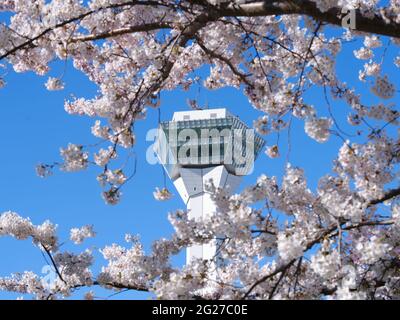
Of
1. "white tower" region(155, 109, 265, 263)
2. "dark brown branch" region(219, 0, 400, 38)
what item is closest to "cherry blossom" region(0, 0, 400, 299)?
"dark brown branch" region(219, 0, 400, 38)

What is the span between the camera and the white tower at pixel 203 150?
6275 cm

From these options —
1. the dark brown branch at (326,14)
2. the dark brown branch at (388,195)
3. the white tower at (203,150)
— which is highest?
the white tower at (203,150)

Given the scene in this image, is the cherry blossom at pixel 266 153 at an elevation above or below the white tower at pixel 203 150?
below

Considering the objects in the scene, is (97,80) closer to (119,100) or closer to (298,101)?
(119,100)

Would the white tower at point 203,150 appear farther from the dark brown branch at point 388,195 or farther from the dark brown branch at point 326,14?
the dark brown branch at point 326,14

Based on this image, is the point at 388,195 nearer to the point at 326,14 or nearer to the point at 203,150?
the point at 326,14

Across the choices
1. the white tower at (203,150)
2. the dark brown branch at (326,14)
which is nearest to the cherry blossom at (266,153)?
the dark brown branch at (326,14)

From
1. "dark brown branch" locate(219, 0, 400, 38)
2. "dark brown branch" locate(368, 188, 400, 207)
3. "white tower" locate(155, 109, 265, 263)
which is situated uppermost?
"white tower" locate(155, 109, 265, 263)

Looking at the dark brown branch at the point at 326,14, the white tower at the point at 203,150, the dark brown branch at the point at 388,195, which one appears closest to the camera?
the dark brown branch at the point at 326,14

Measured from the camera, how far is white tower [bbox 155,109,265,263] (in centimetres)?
6275

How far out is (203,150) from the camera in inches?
2707

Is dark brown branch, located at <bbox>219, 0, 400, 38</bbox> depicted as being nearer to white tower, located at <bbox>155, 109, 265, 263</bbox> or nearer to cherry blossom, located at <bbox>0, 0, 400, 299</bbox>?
cherry blossom, located at <bbox>0, 0, 400, 299</bbox>

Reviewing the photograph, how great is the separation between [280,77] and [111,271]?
2.58 metres

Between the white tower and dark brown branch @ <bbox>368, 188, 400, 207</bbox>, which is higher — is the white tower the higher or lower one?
the higher one
